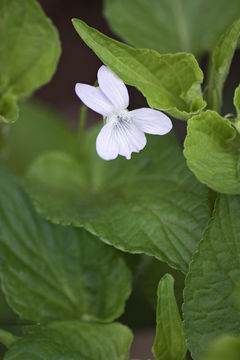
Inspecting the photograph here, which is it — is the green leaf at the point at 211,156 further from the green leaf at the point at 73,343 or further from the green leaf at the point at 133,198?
the green leaf at the point at 73,343

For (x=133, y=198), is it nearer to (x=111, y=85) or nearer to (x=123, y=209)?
(x=123, y=209)

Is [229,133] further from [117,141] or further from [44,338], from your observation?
[44,338]

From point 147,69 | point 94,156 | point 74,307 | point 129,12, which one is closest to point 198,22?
point 129,12

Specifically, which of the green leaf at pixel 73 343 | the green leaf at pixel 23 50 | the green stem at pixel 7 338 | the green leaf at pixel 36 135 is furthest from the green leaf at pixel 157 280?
the green leaf at pixel 36 135

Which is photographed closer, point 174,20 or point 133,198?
point 133,198

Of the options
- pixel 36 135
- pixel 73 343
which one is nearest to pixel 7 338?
pixel 73 343

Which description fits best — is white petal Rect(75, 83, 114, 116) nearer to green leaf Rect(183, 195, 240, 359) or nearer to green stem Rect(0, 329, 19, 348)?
green leaf Rect(183, 195, 240, 359)

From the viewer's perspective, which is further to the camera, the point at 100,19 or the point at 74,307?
the point at 100,19
